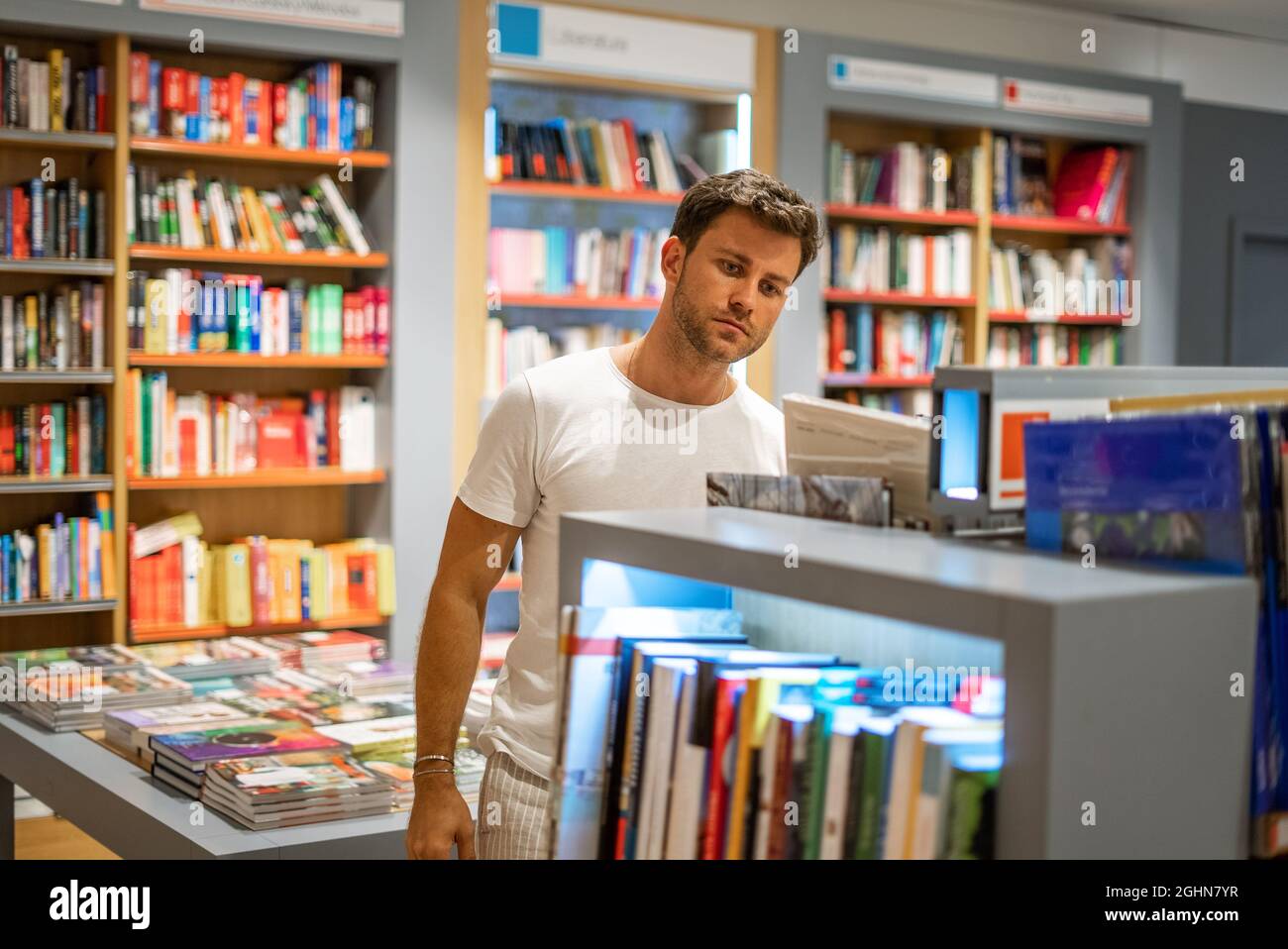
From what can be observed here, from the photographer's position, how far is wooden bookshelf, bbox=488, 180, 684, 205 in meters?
5.40

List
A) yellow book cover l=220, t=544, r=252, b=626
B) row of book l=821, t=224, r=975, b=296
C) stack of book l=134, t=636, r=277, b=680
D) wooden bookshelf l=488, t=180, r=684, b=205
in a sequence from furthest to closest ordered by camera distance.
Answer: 1. row of book l=821, t=224, r=975, b=296
2. wooden bookshelf l=488, t=180, r=684, b=205
3. yellow book cover l=220, t=544, r=252, b=626
4. stack of book l=134, t=636, r=277, b=680

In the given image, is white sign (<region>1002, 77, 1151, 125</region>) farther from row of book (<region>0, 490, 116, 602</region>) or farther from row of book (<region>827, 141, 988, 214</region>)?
row of book (<region>0, 490, 116, 602</region>)

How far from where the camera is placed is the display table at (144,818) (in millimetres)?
2090

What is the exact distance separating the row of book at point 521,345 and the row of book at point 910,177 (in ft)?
4.36

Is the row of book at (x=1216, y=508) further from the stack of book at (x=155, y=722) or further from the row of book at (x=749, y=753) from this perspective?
the stack of book at (x=155, y=722)

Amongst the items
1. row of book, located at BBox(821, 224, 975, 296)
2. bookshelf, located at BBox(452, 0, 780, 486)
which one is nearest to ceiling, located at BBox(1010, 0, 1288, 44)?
row of book, located at BBox(821, 224, 975, 296)

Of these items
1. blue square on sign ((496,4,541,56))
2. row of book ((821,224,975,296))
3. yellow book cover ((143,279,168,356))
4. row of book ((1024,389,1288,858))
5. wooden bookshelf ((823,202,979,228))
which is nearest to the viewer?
row of book ((1024,389,1288,858))

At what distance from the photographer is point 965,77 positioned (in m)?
6.24

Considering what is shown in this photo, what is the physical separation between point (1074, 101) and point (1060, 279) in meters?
A: 0.83

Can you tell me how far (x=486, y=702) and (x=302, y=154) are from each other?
292 cm

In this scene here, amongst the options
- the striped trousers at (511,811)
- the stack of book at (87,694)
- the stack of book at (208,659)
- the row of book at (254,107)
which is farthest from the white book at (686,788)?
the row of book at (254,107)

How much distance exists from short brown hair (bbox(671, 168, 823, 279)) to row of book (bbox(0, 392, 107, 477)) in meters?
3.35
